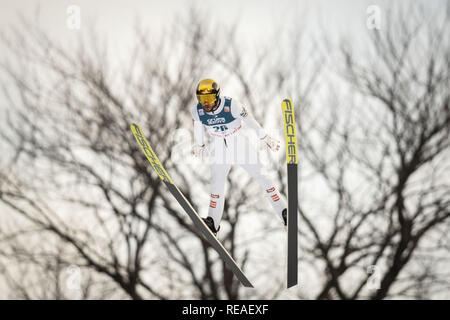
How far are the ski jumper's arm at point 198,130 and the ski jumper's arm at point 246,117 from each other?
1.57 ft

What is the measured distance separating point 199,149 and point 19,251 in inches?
278

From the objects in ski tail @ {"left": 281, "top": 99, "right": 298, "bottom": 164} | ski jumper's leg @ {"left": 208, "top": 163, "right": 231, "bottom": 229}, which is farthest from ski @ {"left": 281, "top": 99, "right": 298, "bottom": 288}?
ski jumper's leg @ {"left": 208, "top": 163, "right": 231, "bottom": 229}

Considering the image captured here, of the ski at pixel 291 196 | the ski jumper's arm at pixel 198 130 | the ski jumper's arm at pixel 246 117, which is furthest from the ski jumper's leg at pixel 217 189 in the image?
the ski at pixel 291 196

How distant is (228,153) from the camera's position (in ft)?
16.0

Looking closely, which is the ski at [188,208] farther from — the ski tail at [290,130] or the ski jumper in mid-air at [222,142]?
the ski tail at [290,130]

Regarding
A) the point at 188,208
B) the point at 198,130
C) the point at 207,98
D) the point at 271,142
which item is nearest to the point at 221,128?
the point at 198,130

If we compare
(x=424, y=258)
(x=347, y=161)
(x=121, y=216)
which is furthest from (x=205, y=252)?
(x=424, y=258)

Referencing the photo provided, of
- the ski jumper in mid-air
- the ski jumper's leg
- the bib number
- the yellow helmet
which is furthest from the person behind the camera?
the ski jumper's leg

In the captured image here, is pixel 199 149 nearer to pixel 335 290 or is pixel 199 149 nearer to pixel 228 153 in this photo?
pixel 228 153

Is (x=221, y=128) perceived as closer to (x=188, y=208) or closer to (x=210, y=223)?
(x=188, y=208)

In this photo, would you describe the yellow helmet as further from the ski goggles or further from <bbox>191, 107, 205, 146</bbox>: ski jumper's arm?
<bbox>191, 107, 205, 146</bbox>: ski jumper's arm

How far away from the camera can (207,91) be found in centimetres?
446

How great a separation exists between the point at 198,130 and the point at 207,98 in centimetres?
55

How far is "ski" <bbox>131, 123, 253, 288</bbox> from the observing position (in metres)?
4.79
